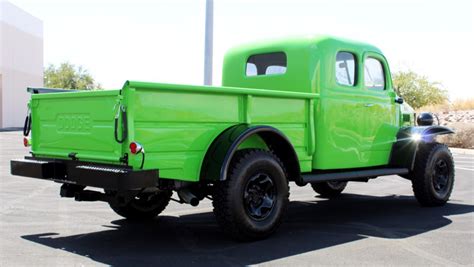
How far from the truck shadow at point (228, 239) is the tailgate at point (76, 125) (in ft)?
2.88

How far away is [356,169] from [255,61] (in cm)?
199

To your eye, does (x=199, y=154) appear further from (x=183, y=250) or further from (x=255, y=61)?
(x=255, y=61)

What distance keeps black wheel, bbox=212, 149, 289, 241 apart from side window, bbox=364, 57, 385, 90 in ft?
7.98

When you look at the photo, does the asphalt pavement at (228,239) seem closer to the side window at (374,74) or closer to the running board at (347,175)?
the running board at (347,175)

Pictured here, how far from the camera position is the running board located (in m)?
6.69

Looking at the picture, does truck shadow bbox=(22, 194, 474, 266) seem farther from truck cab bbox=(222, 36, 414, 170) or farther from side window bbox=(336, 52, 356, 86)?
side window bbox=(336, 52, 356, 86)

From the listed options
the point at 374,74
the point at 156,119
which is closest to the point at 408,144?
the point at 374,74

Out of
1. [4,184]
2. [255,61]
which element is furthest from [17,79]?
[255,61]

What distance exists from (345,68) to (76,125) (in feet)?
11.7

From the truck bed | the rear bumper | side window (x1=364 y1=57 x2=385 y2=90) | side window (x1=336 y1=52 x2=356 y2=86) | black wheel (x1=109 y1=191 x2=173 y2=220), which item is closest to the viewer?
the rear bumper

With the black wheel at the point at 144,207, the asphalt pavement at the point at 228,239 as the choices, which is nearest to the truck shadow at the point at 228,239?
the asphalt pavement at the point at 228,239

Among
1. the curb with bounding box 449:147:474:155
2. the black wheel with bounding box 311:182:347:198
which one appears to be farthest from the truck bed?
the curb with bounding box 449:147:474:155

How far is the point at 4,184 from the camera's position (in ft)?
35.1

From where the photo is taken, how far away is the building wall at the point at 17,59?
150ft
